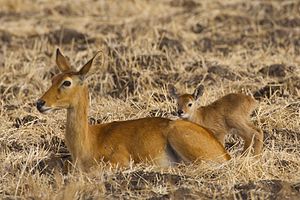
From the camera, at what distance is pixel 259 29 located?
17234mm

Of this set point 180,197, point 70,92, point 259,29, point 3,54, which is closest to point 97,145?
point 70,92

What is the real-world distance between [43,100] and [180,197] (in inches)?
78.5

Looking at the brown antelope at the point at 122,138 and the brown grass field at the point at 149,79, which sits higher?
the brown antelope at the point at 122,138

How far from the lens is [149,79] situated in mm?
13406

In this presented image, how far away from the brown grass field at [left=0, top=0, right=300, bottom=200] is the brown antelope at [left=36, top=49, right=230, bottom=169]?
0.73ft

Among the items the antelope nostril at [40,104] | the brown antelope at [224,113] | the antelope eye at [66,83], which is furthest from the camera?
the brown antelope at [224,113]

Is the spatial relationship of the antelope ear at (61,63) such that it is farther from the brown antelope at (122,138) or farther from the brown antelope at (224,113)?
the brown antelope at (224,113)

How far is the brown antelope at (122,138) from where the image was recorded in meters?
9.62

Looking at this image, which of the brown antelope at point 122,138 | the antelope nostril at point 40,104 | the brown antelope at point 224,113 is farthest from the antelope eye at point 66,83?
the brown antelope at point 224,113

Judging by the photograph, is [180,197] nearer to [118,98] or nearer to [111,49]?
[118,98]

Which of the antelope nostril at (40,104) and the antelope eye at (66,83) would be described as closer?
the antelope nostril at (40,104)

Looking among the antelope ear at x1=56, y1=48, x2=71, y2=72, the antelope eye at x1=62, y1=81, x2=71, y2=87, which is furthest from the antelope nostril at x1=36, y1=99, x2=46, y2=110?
the antelope ear at x1=56, y1=48, x2=71, y2=72

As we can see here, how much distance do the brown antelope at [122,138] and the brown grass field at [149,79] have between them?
221mm

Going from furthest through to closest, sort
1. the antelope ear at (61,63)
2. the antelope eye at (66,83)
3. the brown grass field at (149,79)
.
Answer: the antelope ear at (61,63) < the antelope eye at (66,83) < the brown grass field at (149,79)
